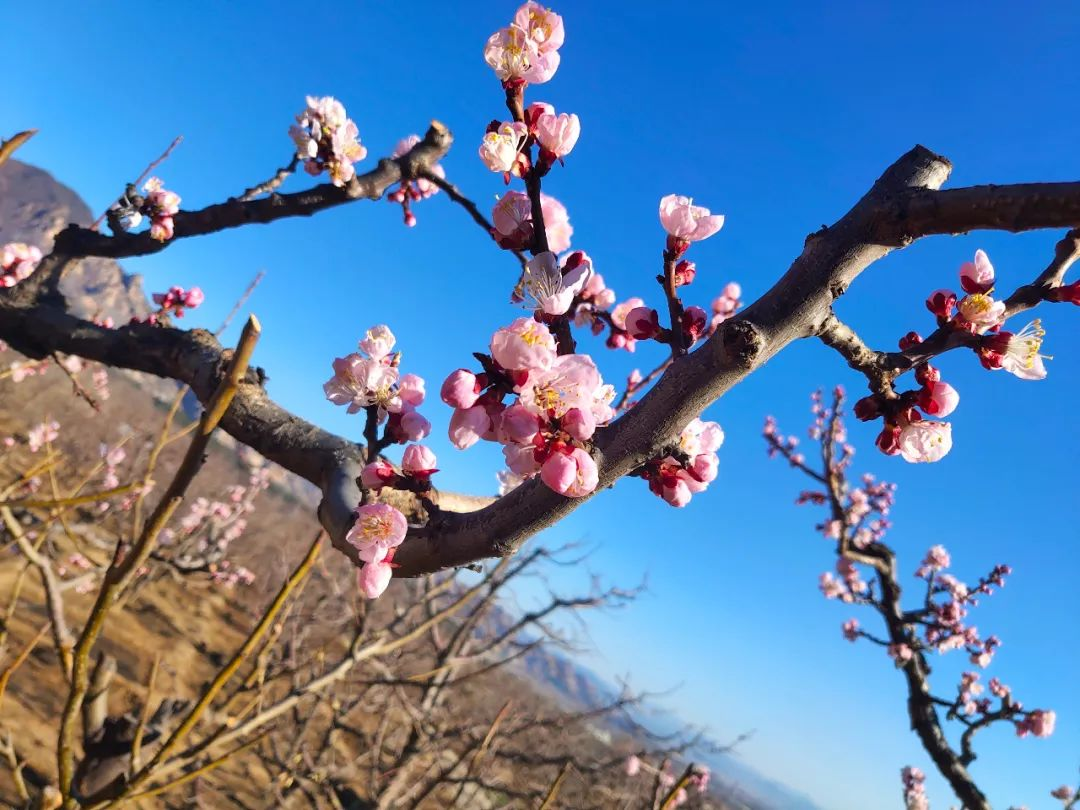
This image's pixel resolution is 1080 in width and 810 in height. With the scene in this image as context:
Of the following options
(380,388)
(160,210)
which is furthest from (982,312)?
(160,210)

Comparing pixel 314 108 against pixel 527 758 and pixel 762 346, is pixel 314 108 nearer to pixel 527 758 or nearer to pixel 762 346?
pixel 762 346

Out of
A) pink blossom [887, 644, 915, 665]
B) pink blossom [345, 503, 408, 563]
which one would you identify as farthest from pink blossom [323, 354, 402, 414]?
pink blossom [887, 644, 915, 665]

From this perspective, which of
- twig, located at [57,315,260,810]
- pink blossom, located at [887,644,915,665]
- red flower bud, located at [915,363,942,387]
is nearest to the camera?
twig, located at [57,315,260,810]

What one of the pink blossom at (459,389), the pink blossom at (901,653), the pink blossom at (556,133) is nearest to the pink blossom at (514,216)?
the pink blossom at (556,133)

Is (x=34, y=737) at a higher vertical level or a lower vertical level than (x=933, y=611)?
lower

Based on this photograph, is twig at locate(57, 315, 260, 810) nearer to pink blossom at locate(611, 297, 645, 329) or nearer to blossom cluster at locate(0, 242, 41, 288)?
pink blossom at locate(611, 297, 645, 329)

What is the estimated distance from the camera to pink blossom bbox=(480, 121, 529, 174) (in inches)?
47.2

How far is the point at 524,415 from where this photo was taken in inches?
39.9

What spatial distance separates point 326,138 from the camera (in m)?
2.94

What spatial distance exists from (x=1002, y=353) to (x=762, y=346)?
0.71 meters

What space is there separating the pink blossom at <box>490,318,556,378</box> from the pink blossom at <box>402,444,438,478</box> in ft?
1.07

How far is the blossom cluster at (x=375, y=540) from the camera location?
1131 mm

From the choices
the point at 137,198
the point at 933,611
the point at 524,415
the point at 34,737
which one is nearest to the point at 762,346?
the point at 524,415

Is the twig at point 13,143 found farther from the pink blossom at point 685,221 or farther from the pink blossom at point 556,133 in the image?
the pink blossom at point 685,221
